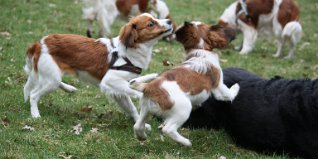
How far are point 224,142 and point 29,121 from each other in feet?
7.60

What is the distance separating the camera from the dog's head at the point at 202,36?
18.9ft

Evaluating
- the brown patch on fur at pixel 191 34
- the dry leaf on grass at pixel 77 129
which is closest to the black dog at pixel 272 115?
the brown patch on fur at pixel 191 34

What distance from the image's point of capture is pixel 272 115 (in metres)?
5.64

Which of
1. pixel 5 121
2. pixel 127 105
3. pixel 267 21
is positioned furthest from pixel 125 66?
pixel 267 21

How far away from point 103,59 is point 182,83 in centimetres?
133

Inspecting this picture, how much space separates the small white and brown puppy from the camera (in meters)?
5.19

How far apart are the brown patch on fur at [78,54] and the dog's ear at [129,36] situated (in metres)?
0.38

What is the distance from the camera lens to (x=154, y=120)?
6.70 meters

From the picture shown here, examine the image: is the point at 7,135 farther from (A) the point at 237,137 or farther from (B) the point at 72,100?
(A) the point at 237,137

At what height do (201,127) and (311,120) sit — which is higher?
(311,120)

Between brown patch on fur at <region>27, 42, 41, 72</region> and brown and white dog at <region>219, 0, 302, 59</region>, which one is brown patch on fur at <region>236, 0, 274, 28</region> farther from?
brown patch on fur at <region>27, 42, 41, 72</region>

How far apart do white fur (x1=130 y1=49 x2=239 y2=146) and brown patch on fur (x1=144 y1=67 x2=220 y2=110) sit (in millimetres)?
40

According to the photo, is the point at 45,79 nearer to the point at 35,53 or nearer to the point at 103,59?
the point at 35,53

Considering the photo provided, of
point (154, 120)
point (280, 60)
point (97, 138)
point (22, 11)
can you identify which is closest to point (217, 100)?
point (154, 120)
